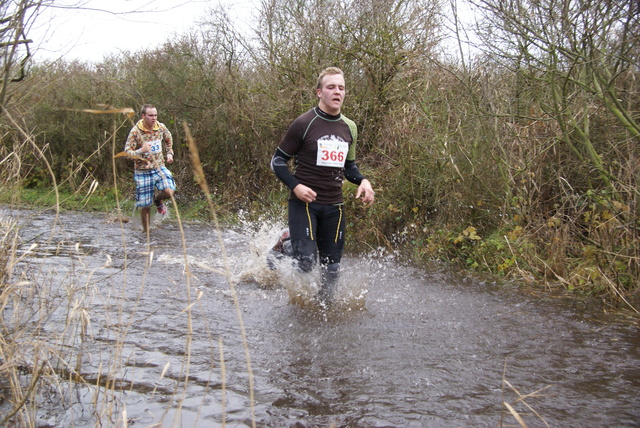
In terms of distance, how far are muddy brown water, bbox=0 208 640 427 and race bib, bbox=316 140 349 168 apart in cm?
108

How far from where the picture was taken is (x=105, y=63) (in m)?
17.0

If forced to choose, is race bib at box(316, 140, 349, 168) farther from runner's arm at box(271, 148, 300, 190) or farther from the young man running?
runner's arm at box(271, 148, 300, 190)

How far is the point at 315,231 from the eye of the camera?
536 centimetres

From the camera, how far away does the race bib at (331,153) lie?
17.2ft

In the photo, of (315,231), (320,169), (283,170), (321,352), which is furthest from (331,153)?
(321,352)

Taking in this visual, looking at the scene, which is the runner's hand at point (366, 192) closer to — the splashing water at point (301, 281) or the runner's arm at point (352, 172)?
the runner's arm at point (352, 172)

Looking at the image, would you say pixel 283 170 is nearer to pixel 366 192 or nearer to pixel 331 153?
pixel 331 153

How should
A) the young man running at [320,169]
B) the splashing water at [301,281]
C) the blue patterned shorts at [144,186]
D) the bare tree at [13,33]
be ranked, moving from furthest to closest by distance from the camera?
the blue patterned shorts at [144,186] → the splashing water at [301,281] → the young man running at [320,169] → the bare tree at [13,33]

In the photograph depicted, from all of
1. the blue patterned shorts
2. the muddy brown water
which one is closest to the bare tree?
the muddy brown water

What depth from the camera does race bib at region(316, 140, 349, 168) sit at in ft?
17.2

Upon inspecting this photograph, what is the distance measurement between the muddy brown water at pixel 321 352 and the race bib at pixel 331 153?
3.53 ft

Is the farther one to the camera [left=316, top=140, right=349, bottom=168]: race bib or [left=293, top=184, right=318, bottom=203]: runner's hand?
[left=316, top=140, right=349, bottom=168]: race bib

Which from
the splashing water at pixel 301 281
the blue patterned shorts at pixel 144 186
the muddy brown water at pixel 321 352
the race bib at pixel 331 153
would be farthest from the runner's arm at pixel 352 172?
the blue patterned shorts at pixel 144 186

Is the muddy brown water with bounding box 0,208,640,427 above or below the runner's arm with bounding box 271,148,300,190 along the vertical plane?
below
